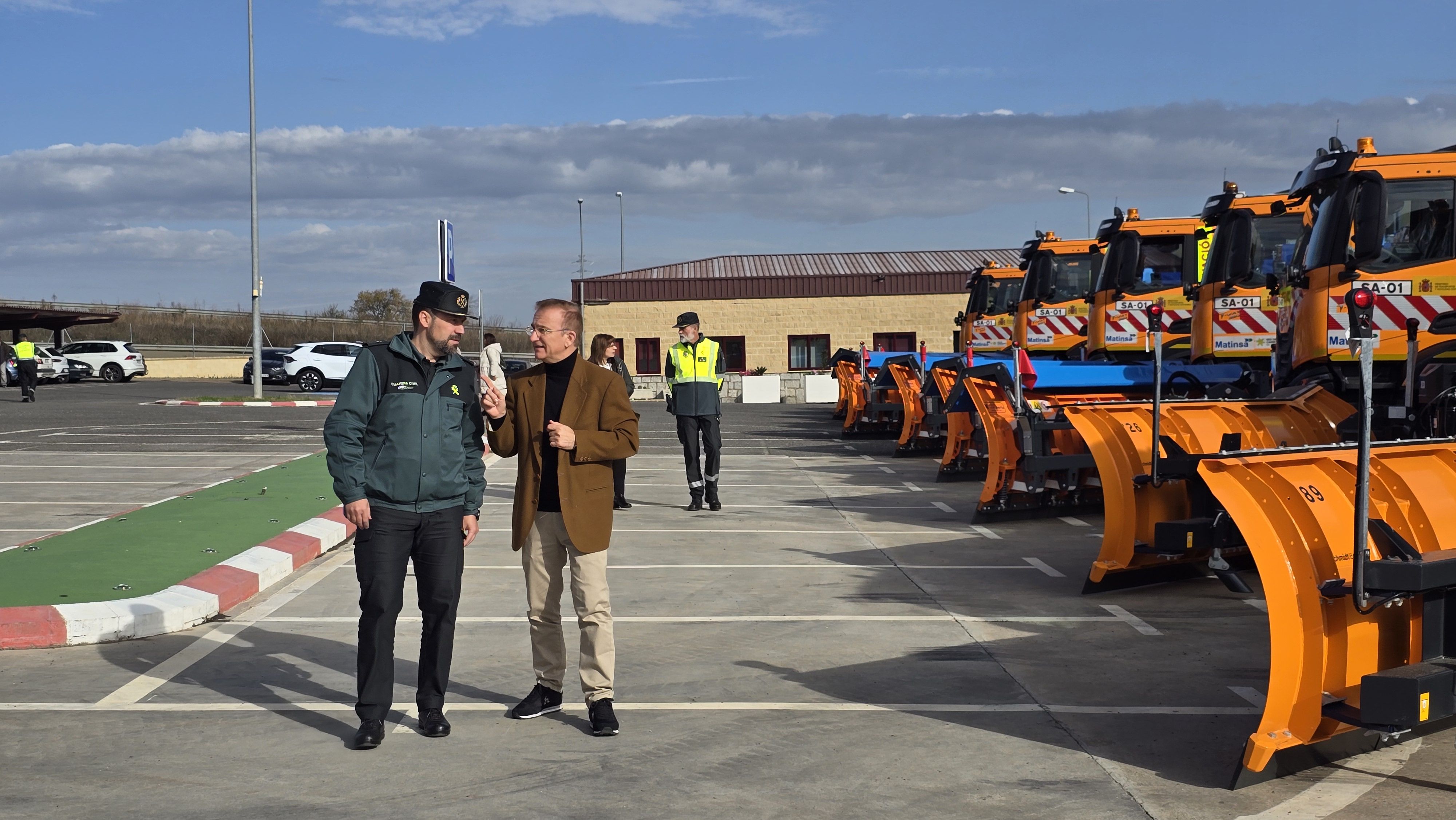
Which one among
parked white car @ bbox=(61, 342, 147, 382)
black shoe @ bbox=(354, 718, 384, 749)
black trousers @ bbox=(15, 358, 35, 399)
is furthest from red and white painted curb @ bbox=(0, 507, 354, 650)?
parked white car @ bbox=(61, 342, 147, 382)

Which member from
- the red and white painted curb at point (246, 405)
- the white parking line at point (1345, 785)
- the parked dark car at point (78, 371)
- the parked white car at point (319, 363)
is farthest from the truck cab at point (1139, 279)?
the parked dark car at point (78, 371)

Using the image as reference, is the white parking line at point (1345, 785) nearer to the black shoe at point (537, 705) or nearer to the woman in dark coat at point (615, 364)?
the black shoe at point (537, 705)

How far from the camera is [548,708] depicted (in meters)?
5.94

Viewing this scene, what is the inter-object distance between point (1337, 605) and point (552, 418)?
10.7 ft

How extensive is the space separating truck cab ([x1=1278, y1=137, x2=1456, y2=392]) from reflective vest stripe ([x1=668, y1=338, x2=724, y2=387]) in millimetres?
5500

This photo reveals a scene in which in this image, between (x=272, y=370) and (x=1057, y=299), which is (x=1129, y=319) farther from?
(x=272, y=370)

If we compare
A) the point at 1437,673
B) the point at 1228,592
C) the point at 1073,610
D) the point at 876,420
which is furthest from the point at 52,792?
the point at 876,420

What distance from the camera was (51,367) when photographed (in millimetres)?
50031

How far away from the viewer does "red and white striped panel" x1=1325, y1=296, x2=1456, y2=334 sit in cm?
976

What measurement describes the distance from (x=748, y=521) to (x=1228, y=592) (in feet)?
16.7

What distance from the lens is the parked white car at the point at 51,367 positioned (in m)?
49.8

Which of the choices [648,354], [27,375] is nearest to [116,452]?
[27,375]

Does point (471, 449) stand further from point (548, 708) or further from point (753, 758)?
point (753, 758)

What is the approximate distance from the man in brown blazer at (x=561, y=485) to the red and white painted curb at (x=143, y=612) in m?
2.85
